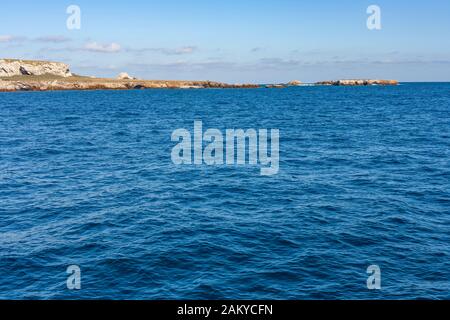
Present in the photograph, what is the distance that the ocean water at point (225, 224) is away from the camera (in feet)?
62.2

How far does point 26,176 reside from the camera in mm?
38750

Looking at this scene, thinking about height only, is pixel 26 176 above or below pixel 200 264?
above

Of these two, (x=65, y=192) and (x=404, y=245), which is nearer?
(x=404, y=245)

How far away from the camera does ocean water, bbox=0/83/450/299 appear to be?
746 inches

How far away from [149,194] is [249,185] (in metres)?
9.44

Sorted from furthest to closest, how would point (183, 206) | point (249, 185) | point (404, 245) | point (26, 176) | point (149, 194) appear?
point (26, 176) → point (249, 185) → point (149, 194) → point (183, 206) → point (404, 245)

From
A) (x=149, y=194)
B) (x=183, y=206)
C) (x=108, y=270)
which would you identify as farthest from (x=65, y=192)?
(x=108, y=270)

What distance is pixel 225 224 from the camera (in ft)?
88.1

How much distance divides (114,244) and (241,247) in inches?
312

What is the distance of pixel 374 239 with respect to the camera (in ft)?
78.5

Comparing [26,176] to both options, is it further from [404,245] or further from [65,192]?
[404,245]
